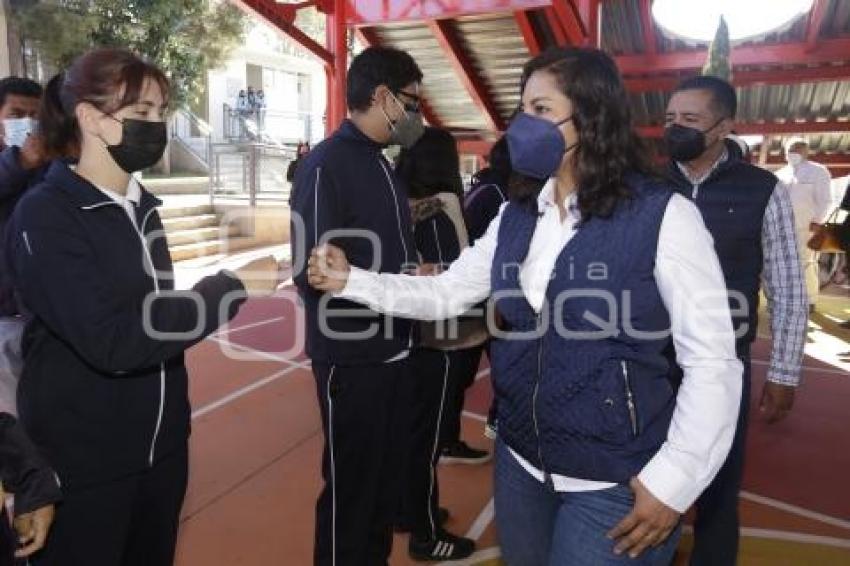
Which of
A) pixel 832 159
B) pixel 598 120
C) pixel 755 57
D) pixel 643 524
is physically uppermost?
pixel 755 57

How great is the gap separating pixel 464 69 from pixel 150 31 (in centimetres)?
1008

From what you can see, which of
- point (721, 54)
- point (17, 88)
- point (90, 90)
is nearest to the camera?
point (90, 90)

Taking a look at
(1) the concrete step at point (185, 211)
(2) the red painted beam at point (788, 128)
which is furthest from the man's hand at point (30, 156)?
(1) the concrete step at point (185, 211)

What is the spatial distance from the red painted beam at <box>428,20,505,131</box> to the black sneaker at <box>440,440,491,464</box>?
627cm

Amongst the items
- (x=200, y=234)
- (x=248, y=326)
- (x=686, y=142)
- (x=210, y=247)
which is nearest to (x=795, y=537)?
(x=686, y=142)

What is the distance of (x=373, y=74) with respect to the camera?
8.06 feet

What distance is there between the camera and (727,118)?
244 cm

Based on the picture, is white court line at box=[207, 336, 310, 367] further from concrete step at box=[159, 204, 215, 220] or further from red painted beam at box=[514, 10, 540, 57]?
concrete step at box=[159, 204, 215, 220]

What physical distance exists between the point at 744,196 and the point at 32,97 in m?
2.79

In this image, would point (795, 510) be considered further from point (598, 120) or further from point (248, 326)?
point (248, 326)

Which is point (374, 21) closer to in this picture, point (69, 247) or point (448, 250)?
point (448, 250)

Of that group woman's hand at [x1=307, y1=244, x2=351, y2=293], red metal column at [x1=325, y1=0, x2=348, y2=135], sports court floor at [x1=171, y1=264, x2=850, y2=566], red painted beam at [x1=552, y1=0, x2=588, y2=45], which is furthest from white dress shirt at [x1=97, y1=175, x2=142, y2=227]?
red metal column at [x1=325, y1=0, x2=348, y2=135]

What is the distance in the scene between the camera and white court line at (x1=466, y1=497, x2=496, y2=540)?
3126mm

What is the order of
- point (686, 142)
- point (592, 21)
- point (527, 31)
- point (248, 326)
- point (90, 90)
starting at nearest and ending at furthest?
point (90, 90) < point (686, 142) < point (248, 326) < point (592, 21) < point (527, 31)
